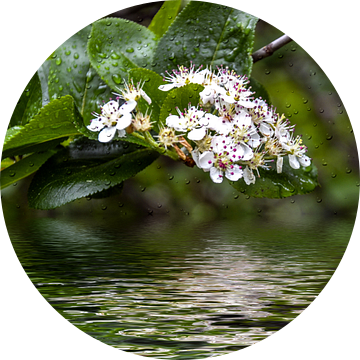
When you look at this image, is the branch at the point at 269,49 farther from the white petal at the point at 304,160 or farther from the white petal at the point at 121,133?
the white petal at the point at 121,133

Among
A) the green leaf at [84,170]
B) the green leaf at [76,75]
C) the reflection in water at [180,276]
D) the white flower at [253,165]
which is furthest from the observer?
the green leaf at [76,75]

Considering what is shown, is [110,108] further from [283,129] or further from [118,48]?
[283,129]

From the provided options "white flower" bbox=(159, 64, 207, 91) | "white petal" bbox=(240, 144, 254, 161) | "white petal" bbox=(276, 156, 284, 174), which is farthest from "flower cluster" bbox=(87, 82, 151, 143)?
"white petal" bbox=(276, 156, 284, 174)

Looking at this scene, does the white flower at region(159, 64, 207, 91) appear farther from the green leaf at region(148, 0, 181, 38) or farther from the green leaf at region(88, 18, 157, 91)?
the green leaf at region(148, 0, 181, 38)

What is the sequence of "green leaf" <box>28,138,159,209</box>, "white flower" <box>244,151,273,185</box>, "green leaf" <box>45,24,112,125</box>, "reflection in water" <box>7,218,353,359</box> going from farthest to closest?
1. "green leaf" <box>45,24,112,125</box>
2. "green leaf" <box>28,138,159,209</box>
3. "white flower" <box>244,151,273,185</box>
4. "reflection in water" <box>7,218,353,359</box>

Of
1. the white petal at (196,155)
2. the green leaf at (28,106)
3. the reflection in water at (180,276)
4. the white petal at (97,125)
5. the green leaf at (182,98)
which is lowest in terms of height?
the reflection in water at (180,276)

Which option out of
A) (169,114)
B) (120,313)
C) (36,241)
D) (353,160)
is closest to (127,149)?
(169,114)

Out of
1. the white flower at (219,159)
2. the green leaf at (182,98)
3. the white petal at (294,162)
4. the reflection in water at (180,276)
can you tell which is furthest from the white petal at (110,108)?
the white petal at (294,162)
